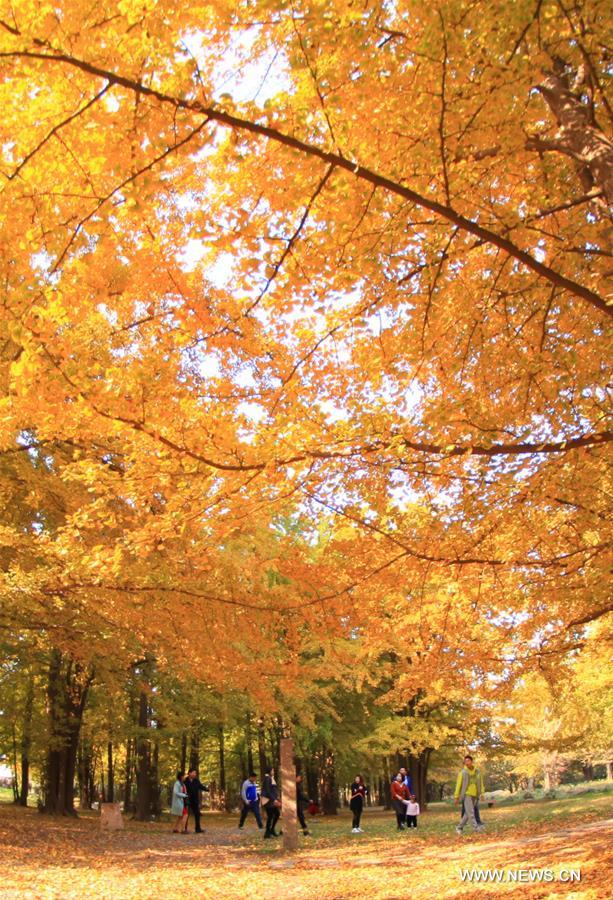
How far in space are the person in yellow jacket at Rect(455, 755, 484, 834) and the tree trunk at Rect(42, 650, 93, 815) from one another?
9.86 meters

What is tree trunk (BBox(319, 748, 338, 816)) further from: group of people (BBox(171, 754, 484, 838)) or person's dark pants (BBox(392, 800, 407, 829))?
person's dark pants (BBox(392, 800, 407, 829))

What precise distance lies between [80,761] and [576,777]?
61020 millimetres

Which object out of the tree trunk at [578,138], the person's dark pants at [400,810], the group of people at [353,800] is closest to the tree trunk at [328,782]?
the group of people at [353,800]

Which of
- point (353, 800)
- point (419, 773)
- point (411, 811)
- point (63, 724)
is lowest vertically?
point (419, 773)

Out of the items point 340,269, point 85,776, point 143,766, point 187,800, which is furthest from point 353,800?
point 85,776

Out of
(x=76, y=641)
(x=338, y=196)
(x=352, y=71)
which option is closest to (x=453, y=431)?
(x=338, y=196)

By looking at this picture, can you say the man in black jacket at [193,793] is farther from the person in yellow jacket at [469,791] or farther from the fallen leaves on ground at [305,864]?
the person in yellow jacket at [469,791]

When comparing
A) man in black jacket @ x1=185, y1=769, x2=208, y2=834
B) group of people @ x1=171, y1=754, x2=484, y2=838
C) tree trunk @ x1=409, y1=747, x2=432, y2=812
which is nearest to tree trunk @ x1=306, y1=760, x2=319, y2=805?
tree trunk @ x1=409, y1=747, x2=432, y2=812

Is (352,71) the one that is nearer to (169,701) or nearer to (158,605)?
(158,605)

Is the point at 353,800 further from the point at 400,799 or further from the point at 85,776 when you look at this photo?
the point at 85,776

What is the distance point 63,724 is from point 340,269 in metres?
18.5

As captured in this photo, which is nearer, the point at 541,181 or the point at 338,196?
the point at 338,196

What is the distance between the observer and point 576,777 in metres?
72.9

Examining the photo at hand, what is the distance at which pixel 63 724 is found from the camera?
60.3 ft
